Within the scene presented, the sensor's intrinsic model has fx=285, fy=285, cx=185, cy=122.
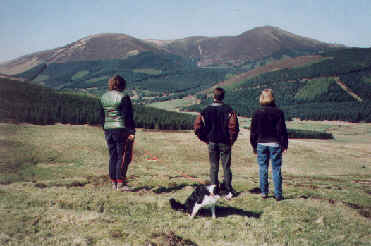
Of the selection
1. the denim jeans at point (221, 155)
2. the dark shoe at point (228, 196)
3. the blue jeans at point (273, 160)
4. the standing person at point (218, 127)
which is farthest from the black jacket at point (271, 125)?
the dark shoe at point (228, 196)

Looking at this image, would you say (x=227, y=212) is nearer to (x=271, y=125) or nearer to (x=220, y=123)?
(x=220, y=123)

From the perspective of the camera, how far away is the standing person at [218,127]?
36.9 feet

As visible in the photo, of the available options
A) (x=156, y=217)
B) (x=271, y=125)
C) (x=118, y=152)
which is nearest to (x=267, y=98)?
(x=271, y=125)

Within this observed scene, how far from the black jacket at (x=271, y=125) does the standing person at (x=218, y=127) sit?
982 mm

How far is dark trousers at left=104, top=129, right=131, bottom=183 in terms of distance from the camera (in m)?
11.5

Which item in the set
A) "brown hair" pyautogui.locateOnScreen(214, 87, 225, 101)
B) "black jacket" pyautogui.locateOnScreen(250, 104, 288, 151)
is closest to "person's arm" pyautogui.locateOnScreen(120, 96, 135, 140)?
"brown hair" pyautogui.locateOnScreen(214, 87, 225, 101)

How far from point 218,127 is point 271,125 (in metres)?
2.12

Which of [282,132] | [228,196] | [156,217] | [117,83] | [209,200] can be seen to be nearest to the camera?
[209,200]

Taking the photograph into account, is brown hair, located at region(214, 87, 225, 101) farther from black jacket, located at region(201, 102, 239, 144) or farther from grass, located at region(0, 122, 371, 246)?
grass, located at region(0, 122, 371, 246)

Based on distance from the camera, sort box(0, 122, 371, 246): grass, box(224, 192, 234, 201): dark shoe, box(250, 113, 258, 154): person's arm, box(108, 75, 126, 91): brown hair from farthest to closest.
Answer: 1. box(224, 192, 234, 201): dark shoe
2. box(250, 113, 258, 154): person's arm
3. box(108, 75, 126, 91): brown hair
4. box(0, 122, 371, 246): grass

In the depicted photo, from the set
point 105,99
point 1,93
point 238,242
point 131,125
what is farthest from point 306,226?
point 1,93

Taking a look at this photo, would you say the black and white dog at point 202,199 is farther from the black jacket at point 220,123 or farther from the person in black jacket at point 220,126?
the black jacket at point 220,123

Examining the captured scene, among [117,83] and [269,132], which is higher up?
[117,83]

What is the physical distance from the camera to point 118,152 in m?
11.7
